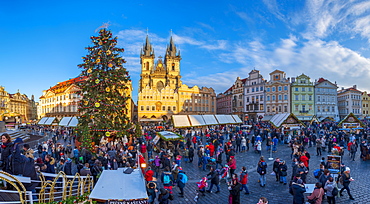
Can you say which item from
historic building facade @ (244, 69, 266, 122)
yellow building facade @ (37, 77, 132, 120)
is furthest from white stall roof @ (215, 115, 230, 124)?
yellow building facade @ (37, 77, 132, 120)

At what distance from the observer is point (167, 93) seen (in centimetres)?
6025

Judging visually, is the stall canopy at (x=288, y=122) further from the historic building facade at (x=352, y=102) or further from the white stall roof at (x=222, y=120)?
the historic building facade at (x=352, y=102)

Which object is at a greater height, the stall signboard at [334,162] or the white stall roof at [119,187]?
the white stall roof at [119,187]

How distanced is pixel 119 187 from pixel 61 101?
6919cm

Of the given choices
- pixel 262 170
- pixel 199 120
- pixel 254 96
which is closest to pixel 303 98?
pixel 254 96

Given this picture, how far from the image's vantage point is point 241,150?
794 inches

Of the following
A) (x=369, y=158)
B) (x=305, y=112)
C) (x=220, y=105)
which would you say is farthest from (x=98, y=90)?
(x=220, y=105)

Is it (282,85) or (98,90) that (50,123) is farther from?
(282,85)

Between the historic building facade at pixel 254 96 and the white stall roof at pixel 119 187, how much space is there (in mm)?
52295

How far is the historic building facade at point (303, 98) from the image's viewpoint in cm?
5247

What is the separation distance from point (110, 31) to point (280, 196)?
1961cm

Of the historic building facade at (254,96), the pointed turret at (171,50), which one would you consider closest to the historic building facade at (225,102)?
the historic building facade at (254,96)

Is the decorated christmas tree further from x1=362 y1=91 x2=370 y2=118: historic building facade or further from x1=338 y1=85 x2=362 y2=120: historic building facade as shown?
x1=362 y1=91 x2=370 y2=118: historic building facade

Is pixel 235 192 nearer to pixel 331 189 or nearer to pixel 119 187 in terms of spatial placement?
pixel 331 189
